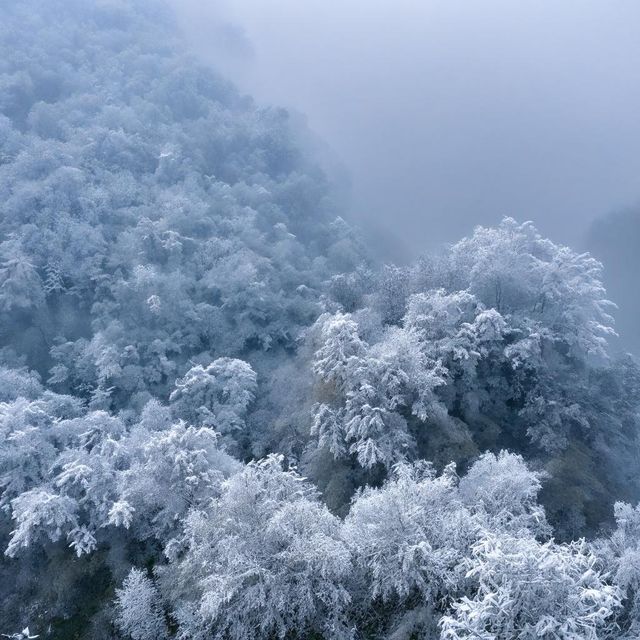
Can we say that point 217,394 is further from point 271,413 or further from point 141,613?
point 141,613

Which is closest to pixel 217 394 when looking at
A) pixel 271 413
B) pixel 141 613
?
pixel 271 413

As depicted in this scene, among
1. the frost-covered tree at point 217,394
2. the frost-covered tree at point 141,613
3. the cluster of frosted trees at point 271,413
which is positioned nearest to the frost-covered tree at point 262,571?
the cluster of frosted trees at point 271,413

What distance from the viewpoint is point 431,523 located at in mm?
16078

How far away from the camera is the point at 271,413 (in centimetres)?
2883

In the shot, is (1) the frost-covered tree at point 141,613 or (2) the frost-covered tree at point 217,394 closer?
(1) the frost-covered tree at point 141,613

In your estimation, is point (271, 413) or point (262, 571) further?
point (271, 413)

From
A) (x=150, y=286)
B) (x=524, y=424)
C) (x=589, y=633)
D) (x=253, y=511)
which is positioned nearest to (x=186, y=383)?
(x=150, y=286)

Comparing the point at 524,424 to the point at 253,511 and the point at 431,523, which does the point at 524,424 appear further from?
the point at 253,511

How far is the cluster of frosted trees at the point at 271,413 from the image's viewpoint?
15.3m

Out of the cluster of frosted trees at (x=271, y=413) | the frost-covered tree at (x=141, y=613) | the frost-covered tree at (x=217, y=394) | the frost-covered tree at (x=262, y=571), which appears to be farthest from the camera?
the frost-covered tree at (x=217, y=394)

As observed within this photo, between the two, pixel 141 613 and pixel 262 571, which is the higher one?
pixel 262 571

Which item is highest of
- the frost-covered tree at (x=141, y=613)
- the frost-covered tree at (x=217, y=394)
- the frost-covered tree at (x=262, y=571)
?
the frost-covered tree at (x=217, y=394)

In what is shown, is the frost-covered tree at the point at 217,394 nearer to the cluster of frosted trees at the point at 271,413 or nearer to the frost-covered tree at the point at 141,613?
the cluster of frosted trees at the point at 271,413

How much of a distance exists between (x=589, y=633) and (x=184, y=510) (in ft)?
42.7
